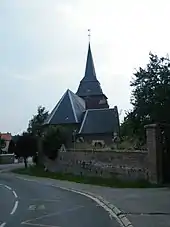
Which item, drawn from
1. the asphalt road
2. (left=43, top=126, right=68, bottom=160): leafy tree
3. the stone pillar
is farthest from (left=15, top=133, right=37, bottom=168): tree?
the asphalt road

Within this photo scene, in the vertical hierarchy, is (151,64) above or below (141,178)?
above

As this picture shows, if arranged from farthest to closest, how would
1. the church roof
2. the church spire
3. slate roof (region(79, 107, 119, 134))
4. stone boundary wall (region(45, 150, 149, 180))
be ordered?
the church spire → the church roof → slate roof (region(79, 107, 119, 134)) → stone boundary wall (region(45, 150, 149, 180))

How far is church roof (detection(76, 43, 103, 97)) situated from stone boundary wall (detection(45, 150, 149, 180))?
5107 centimetres

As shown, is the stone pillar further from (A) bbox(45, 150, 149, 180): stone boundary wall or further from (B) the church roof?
(B) the church roof

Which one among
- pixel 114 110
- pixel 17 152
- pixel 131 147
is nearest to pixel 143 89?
pixel 131 147

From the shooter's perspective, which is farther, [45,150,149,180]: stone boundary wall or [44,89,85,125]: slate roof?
[44,89,85,125]: slate roof

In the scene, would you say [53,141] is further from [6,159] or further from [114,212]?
[114,212]

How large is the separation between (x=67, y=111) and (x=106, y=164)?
45.0m

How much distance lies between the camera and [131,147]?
37812 millimetres

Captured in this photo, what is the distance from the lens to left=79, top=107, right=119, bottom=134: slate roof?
7931 cm

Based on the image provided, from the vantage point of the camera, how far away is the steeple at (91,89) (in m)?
102

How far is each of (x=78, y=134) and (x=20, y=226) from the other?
63442 millimetres

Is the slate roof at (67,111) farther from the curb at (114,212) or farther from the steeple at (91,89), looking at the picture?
the curb at (114,212)

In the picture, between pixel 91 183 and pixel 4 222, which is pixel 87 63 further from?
pixel 4 222
